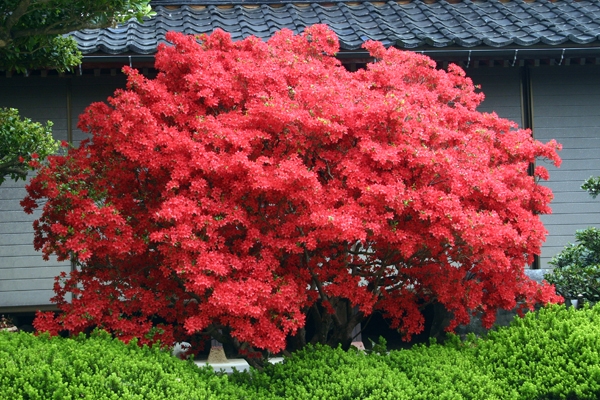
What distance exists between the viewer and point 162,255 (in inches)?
229

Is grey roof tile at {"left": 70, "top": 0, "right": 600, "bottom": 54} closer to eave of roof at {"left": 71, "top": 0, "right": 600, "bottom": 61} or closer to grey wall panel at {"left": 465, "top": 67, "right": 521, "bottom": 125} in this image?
eave of roof at {"left": 71, "top": 0, "right": 600, "bottom": 61}

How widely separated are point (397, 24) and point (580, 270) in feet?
12.1

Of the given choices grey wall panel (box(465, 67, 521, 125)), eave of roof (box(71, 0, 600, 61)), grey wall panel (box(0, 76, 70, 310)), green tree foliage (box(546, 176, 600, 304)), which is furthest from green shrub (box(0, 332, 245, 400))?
grey wall panel (box(465, 67, 521, 125))

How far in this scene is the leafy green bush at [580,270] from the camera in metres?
7.61

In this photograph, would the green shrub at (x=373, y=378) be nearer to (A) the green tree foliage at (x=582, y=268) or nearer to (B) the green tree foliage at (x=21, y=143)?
(A) the green tree foliage at (x=582, y=268)

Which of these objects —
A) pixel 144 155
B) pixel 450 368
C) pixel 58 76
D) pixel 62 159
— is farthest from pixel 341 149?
pixel 58 76

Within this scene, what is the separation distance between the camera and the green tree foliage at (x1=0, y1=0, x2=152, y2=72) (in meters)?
5.62

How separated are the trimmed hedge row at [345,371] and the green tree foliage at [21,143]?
5.29 ft

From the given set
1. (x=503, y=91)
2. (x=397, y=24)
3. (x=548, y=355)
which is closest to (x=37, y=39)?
(x=397, y=24)

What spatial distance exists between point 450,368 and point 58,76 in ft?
19.2

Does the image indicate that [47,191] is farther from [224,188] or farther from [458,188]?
[458,188]

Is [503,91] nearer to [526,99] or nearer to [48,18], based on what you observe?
[526,99]

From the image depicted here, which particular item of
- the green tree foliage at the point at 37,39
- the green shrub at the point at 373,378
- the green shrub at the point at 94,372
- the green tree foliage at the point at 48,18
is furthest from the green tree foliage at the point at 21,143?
the green shrub at the point at 373,378

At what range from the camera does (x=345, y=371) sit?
5.53 metres
